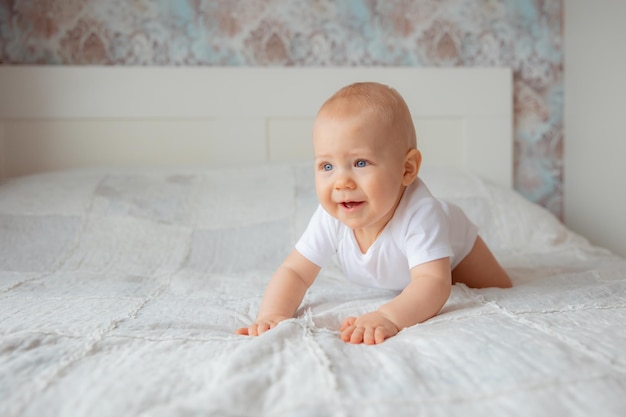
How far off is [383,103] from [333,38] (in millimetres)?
1267

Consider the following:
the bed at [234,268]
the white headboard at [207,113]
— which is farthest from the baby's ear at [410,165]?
the white headboard at [207,113]

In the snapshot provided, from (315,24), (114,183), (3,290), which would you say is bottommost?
(3,290)

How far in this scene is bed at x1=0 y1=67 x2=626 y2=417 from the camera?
0.56 m

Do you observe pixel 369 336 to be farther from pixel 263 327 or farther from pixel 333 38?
pixel 333 38

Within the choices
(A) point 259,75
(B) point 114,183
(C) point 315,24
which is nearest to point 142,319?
(B) point 114,183

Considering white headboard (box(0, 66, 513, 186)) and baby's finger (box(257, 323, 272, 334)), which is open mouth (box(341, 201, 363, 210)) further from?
white headboard (box(0, 66, 513, 186))

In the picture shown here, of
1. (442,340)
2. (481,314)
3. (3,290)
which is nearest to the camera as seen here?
(442,340)

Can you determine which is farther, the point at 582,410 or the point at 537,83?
the point at 537,83

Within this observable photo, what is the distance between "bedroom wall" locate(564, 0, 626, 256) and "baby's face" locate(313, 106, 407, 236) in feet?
4.14

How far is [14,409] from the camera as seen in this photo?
53cm

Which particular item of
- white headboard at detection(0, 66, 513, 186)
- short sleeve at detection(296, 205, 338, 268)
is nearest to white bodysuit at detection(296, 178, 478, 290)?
short sleeve at detection(296, 205, 338, 268)

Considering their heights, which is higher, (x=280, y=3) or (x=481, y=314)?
(x=280, y=3)

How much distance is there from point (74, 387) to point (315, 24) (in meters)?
1.75

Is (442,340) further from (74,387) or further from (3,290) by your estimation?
(3,290)
